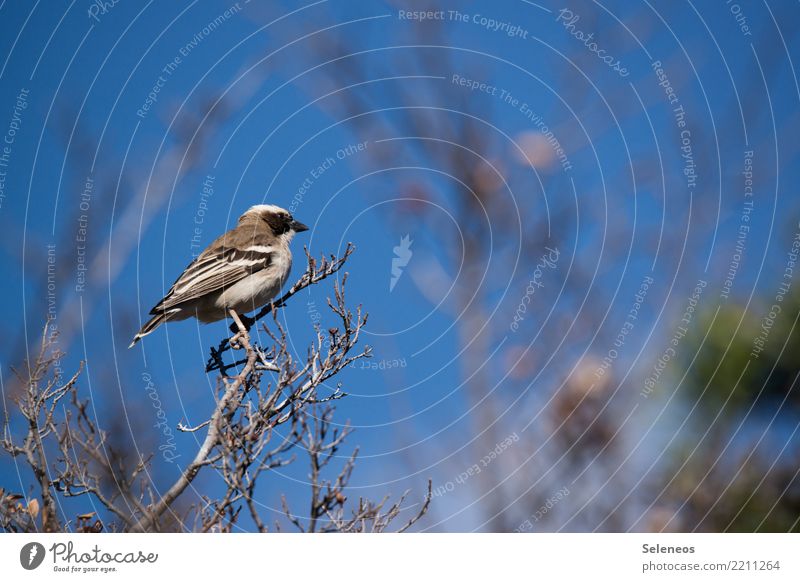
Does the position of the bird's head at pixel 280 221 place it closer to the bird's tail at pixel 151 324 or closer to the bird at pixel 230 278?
the bird at pixel 230 278

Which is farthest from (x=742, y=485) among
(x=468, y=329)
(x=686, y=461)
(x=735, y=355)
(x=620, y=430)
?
(x=468, y=329)

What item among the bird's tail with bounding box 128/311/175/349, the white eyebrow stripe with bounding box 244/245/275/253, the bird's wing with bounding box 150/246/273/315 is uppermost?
the white eyebrow stripe with bounding box 244/245/275/253

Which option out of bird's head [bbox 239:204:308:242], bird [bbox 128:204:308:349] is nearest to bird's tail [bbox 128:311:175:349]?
bird [bbox 128:204:308:349]

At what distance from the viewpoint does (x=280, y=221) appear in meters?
9.23

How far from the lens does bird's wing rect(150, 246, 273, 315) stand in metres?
7.74

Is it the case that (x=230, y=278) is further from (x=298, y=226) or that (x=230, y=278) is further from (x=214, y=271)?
(x=298, y=226)

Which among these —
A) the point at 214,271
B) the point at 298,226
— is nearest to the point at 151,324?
the point at 214,271

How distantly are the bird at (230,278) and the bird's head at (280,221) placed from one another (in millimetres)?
11

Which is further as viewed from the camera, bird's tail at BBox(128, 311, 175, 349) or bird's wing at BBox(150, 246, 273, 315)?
bird's wing at BBox(150, 246, 273, 315)

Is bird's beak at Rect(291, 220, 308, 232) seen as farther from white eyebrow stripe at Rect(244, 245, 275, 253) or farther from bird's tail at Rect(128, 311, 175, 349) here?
bird's tail at Rect(128, 311, 175, 349)

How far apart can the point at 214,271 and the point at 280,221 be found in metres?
1.23

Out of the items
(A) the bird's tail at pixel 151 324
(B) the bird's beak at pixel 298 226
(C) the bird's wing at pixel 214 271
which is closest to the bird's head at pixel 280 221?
(B) the bird's beak at pixel 298 226

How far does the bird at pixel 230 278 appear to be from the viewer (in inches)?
306
